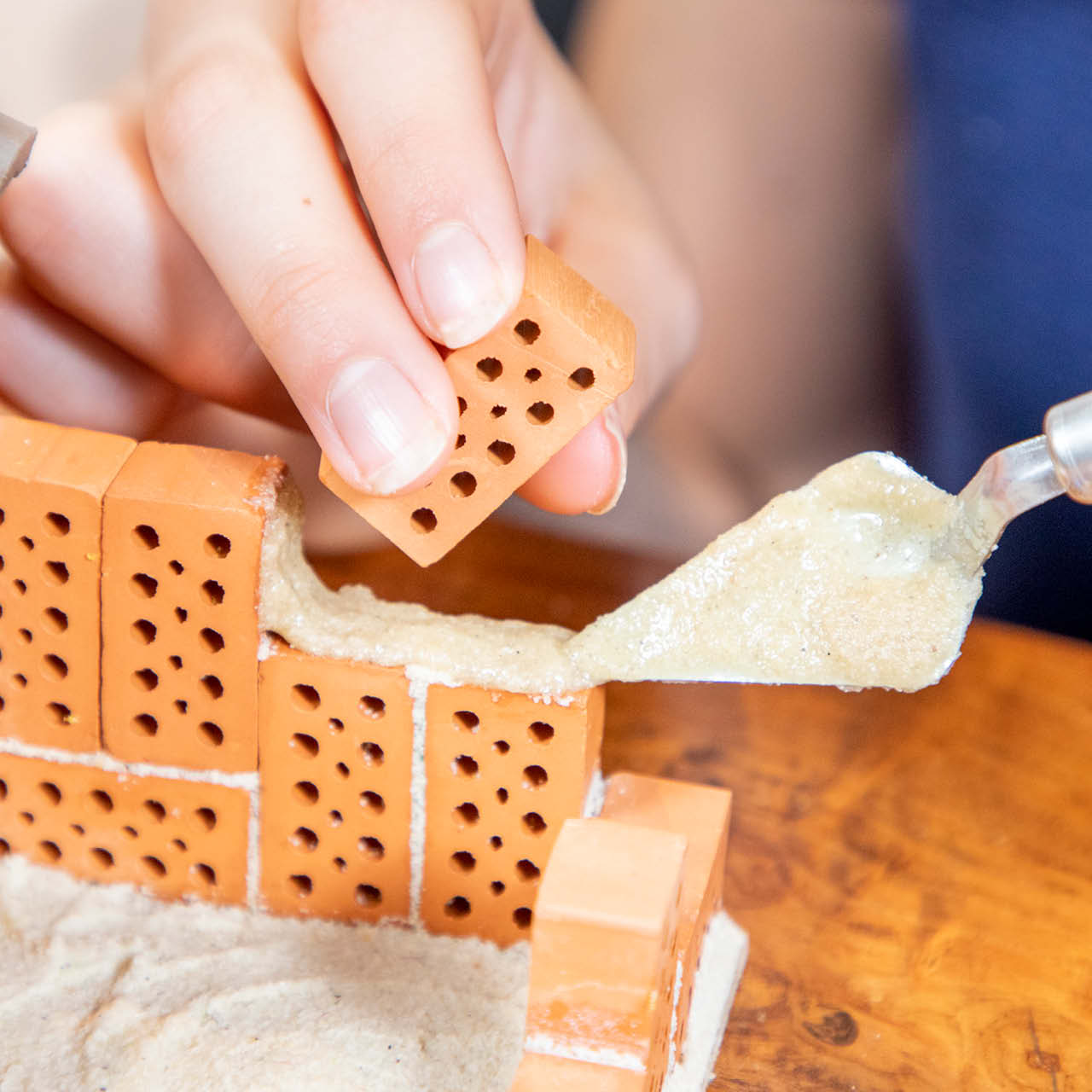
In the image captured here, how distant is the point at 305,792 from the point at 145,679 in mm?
99

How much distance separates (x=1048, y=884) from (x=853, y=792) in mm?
124

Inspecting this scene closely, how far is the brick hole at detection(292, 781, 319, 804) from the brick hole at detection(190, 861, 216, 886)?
73 millimetres

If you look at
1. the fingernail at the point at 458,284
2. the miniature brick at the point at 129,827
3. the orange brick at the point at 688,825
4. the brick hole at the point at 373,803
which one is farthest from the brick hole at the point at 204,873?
the fingernail at the point at 458,284

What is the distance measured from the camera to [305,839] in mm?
655

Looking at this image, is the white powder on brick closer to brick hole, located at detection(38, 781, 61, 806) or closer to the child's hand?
brick hole, located at detection(38, 781, 61, 806)

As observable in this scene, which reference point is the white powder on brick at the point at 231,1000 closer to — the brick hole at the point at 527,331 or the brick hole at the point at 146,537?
the brick hole at the point at 146,537

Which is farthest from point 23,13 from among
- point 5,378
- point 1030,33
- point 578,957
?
point 578,957

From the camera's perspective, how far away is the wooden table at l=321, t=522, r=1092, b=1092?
2.07 feet

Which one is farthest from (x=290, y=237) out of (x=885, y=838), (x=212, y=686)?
(x=885, y=838)

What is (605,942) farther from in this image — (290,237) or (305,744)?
(290,237)

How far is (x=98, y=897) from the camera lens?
26.5 inches

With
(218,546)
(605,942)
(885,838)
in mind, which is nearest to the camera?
(605,942)

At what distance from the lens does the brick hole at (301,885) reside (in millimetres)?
660

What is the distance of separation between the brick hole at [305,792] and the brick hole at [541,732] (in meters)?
0.12
